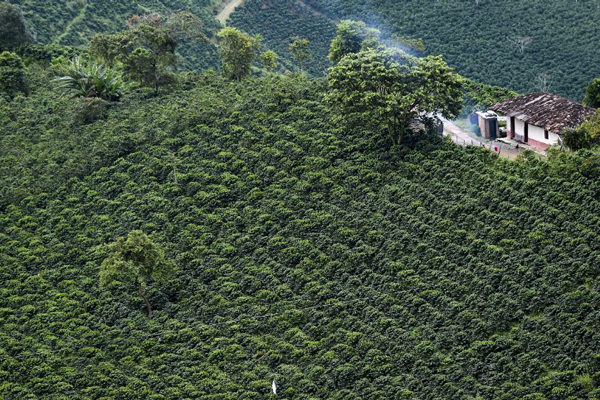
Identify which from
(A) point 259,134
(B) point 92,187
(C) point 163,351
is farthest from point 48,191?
(C) point 163,351

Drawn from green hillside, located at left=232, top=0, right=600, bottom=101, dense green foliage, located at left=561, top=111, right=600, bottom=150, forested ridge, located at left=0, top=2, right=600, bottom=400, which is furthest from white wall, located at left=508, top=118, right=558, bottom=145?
green hillside, located at left=232, top=0, right=600, bottom=101

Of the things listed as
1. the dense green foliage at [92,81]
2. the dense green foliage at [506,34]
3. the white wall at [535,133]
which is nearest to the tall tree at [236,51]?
the dense green foliage at [92,81]

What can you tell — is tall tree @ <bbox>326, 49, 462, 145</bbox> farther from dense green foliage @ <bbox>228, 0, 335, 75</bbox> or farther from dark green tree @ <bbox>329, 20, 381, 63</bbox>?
dense green foliage @ <bbox>228, 0, 335, 75</bbox>

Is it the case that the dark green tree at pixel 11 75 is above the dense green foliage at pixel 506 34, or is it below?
below

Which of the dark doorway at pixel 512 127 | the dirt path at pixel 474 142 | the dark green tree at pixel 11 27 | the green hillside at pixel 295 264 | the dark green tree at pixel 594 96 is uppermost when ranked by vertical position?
the dark green tree at pixel 11 27

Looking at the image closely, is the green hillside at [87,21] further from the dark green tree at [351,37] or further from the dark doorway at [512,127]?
A: the dark doorway at [512,127]

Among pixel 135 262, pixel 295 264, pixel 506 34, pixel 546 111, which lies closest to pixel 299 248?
pixel 295 264
